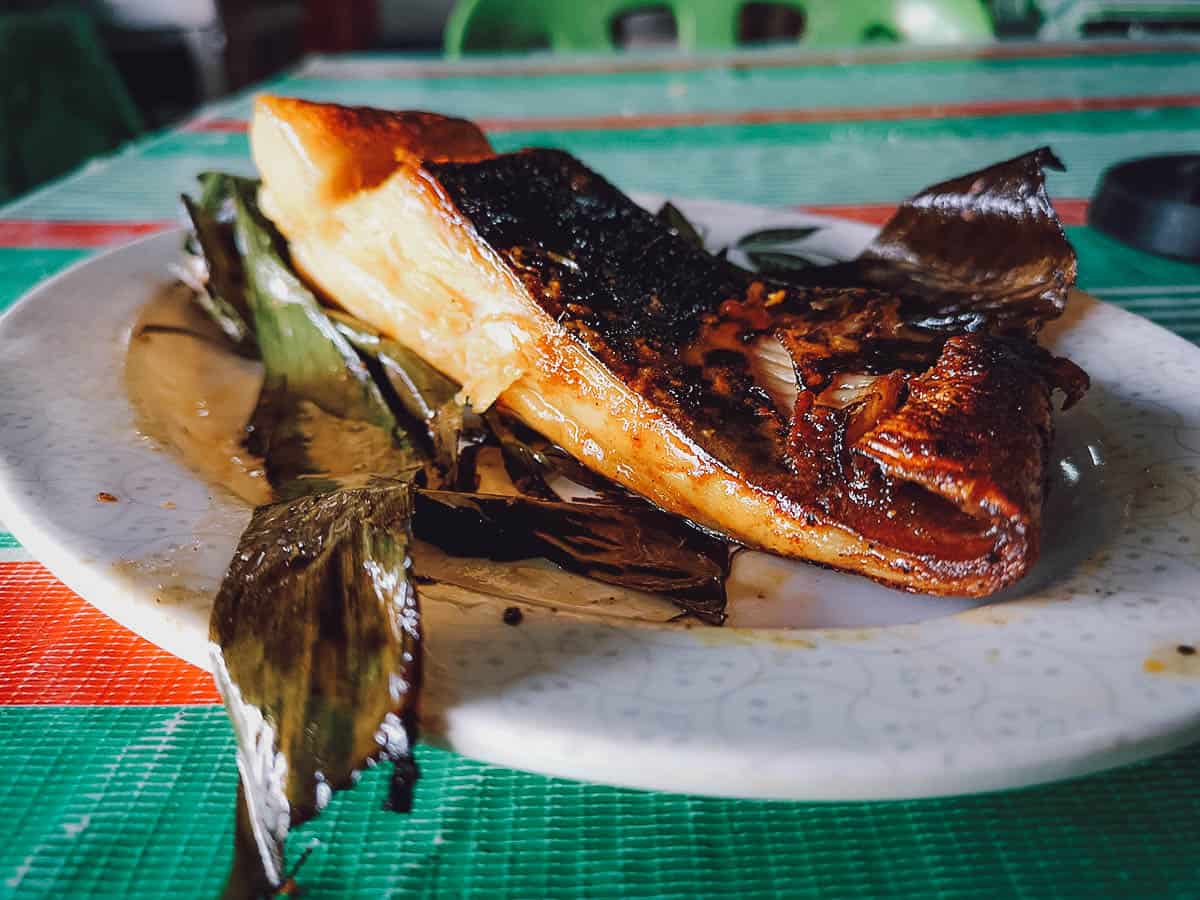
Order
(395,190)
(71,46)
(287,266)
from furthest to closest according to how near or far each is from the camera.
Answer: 1. (71,46)
2. (287,266)
3. (395,190)

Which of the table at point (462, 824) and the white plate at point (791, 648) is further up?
the white plate at point (791, 648)

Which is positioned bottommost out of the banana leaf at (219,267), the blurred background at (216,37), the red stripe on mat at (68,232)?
the blurred background at (216,37)

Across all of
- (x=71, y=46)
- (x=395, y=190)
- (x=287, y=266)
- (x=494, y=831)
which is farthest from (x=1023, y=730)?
(x=71, y=46)

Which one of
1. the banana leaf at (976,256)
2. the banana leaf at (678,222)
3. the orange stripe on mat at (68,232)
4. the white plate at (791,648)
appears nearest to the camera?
the white plate at (791,648)

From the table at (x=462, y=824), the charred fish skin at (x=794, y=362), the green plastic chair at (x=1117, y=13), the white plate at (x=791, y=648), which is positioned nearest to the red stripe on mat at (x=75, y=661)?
the table at (x=462, y=824)

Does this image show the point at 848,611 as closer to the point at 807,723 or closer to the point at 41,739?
the point at 807,723

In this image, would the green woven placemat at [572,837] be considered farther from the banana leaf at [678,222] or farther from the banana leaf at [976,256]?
the banana leaf at [678,222]
